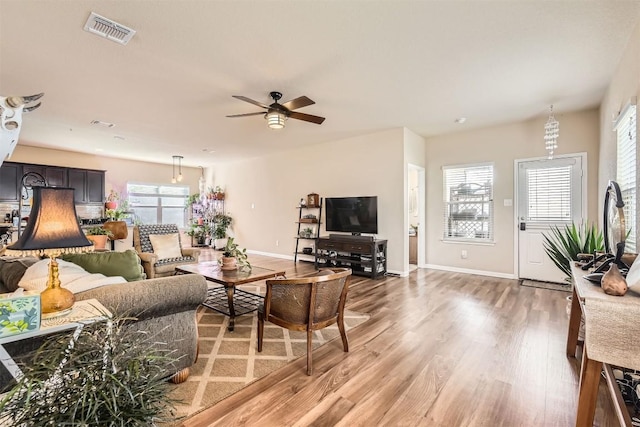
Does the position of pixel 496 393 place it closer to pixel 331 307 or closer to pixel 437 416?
pixel 437 416

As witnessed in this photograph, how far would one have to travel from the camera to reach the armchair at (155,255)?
4.20 metres

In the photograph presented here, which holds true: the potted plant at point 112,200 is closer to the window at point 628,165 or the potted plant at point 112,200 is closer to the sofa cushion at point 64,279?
the sofa cushion at point 64,279

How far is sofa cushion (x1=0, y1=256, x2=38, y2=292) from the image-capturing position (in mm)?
2057

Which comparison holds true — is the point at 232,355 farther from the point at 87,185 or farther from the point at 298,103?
the point at 87,185

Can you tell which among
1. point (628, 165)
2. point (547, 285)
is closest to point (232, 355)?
point (628, 165)

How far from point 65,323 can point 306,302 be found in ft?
4.54

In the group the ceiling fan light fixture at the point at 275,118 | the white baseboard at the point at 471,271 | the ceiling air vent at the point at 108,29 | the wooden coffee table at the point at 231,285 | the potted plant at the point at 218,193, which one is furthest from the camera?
the potted plant at the point at 218,193

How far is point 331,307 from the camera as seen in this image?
2434mm

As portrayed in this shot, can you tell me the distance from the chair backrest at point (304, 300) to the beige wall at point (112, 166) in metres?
7.81

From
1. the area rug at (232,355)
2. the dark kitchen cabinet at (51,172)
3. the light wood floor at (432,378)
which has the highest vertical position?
the dark kitchen cabinet at (51,172)

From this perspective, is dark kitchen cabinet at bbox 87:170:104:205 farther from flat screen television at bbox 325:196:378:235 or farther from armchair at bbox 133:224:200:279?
flat screen television at bbox 325:196:378:235

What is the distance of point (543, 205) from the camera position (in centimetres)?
486

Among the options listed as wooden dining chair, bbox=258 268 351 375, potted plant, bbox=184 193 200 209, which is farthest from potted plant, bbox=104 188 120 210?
wooden dining chair, bbox=258 268 351 375

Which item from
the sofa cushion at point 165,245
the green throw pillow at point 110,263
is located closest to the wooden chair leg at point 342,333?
the green throw pillow at point 110,263
